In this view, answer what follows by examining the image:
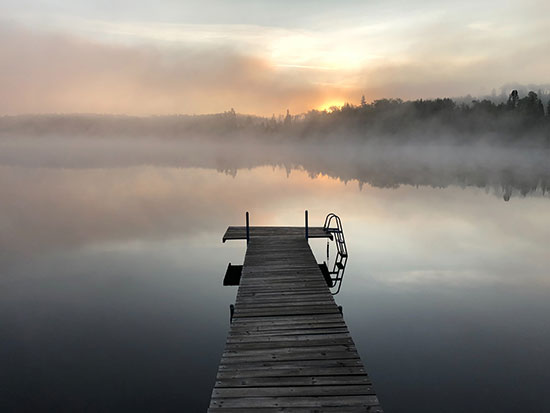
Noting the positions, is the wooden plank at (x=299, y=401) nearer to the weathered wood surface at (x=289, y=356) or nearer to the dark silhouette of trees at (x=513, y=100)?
the weathered wood surface at (x=289, y=356)

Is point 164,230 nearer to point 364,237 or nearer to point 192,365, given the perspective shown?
point 364,237

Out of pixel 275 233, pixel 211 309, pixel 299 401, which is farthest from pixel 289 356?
pixel 275 233

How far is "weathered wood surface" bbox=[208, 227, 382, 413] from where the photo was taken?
7047 millimetres

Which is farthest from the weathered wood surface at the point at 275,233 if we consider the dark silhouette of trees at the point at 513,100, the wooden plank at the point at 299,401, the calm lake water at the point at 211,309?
the dark silhouette of trees at the point at 513,100

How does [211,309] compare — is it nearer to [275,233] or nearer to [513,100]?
[275,233]

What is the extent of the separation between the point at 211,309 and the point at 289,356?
25.9 ft

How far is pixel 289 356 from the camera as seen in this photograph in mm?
8547

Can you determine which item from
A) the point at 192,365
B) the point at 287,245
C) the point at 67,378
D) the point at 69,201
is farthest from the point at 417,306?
the point at 69,201

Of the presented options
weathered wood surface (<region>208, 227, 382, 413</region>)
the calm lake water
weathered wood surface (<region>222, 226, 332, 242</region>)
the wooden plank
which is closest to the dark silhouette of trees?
the calm lake water

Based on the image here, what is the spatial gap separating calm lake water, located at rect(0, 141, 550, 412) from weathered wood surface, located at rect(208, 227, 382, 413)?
2.31m

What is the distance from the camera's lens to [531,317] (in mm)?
14680

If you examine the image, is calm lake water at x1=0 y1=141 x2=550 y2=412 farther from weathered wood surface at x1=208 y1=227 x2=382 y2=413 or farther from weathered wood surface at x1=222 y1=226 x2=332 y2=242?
weathered wood surface at x1=208 y1=227 x2=382 y2=413

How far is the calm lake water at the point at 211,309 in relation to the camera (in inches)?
409

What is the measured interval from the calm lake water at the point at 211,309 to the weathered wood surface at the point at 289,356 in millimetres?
2311
